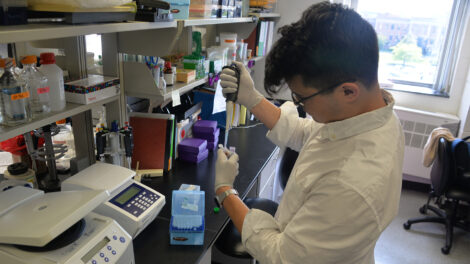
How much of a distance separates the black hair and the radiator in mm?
2796

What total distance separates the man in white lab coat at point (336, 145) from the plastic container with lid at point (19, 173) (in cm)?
90

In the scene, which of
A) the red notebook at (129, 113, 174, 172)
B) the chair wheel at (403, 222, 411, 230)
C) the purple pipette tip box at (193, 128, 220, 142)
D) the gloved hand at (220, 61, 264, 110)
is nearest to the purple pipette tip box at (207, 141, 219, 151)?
the purple pipette tip box at (193, 128, 220, 142)

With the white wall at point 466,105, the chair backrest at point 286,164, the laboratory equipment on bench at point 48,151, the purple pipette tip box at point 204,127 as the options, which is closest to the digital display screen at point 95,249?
the laboratory equipment on bench at point 48,151

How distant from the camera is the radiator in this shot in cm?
325

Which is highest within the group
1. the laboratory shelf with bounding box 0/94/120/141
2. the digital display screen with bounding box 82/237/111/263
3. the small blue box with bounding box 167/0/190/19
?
the small blue box with bounding box 167/0/190/19

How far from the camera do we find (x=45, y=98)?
1095mm

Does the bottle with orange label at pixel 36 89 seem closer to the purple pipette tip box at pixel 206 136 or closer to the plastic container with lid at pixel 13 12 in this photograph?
the plastic container with lid at pixel 13 12

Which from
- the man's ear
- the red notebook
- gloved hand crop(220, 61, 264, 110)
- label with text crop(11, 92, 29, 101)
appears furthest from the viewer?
the red notebook

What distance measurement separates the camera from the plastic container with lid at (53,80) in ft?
3.71

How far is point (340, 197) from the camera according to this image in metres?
0.84

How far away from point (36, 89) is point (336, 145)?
0.97m

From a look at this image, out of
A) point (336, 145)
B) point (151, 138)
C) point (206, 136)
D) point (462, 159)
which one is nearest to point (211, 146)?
point (206, 136)

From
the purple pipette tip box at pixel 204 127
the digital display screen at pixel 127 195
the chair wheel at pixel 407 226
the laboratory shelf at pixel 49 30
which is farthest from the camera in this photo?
the chair wheel at pixel 407 226

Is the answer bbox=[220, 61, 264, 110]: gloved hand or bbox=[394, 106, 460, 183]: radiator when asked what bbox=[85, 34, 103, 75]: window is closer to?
bbox=[220, 61, 264, 110]: gloved hand
